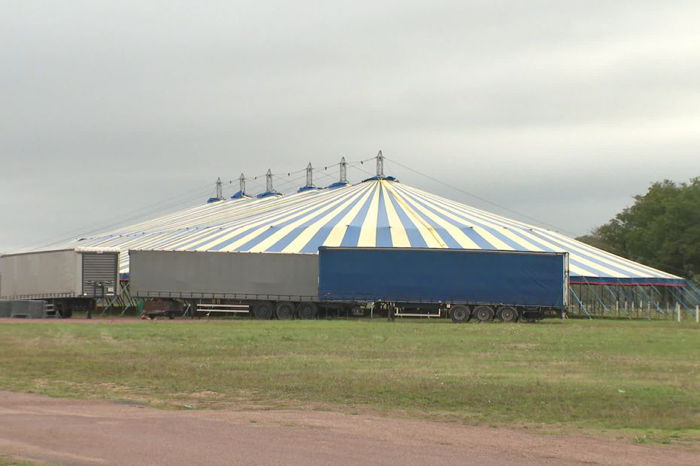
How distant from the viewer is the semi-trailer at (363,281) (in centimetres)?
4478

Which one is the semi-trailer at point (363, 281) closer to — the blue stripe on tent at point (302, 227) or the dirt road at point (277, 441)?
the blue stripe on tent at point (302, 227)

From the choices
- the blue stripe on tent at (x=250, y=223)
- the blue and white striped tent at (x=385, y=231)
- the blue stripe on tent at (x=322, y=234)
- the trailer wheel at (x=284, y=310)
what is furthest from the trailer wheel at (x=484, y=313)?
the blue stripe on tent at (x=250, y=223)

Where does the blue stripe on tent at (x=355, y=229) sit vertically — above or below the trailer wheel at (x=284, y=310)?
above

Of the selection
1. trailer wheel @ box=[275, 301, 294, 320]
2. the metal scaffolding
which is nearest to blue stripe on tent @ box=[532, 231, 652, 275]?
the metal scaffolding

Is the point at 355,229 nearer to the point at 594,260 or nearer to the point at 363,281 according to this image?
the point at 363,281

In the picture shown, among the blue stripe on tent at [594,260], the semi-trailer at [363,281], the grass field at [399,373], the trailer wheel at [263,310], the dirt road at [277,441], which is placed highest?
the blue stripe on tent at [594,260]

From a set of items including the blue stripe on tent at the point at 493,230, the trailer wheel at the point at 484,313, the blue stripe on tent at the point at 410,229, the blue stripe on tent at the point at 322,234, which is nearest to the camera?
the trailer wheel at the point at 484,313

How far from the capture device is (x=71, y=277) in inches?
1944

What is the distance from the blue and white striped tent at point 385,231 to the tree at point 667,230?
31.0m

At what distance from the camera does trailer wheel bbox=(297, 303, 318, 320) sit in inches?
1900

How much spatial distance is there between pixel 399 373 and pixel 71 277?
3240cm

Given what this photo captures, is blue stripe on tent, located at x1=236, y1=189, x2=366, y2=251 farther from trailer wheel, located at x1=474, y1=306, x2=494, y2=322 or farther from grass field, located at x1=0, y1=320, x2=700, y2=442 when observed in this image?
grass field, located at x1=0, y1=320, x2=700, y2=442

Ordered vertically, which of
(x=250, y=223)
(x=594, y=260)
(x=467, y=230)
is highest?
(x=250, y=223)

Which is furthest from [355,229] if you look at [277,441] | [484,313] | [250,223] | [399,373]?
[277,441]
